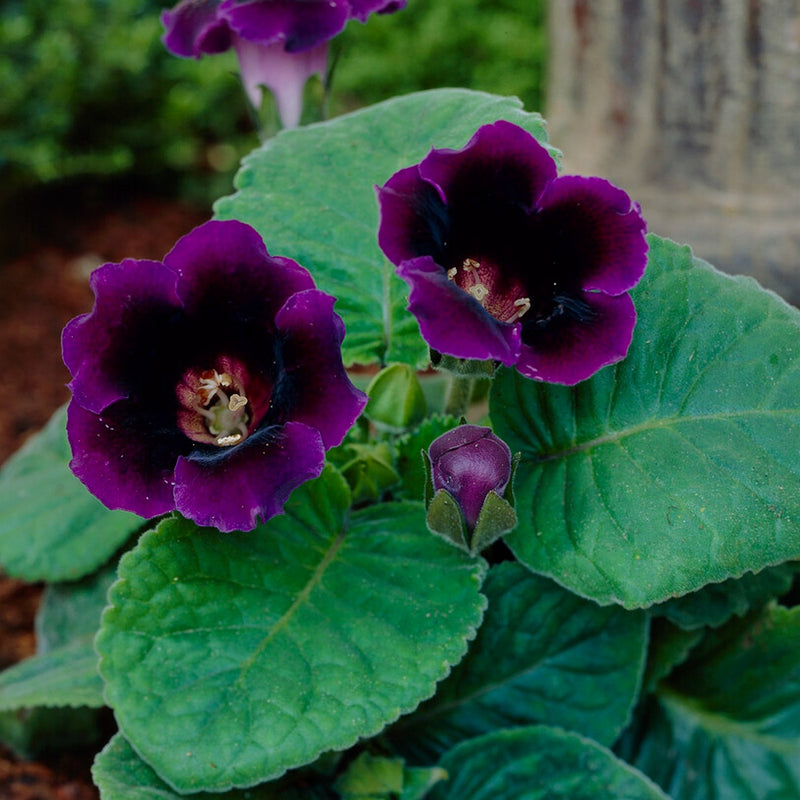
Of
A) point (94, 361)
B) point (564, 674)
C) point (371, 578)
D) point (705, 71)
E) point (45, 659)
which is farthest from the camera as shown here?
point (705, 71)

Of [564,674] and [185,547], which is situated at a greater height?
[185,547]

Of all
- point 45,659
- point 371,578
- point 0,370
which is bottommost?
point 0,370

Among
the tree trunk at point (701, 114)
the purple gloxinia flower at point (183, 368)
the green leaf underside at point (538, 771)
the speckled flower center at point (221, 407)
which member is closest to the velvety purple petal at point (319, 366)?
the purple gloxinia flower at point (183, 368)

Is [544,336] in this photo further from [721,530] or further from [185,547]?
[185,547]

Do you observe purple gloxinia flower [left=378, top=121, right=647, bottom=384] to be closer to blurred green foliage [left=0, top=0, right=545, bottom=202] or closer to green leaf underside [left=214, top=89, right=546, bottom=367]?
green leaf underside [left=214, top=89, right=546, bottom=367]

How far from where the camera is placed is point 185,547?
950 millimetres

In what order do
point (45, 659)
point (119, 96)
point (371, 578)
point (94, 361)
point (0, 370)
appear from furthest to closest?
point (119, 96) < point (0, 370) < point (45, 659) < point (371, 578) < point (94, 361)

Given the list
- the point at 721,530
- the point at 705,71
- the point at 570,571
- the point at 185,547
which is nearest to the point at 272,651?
the point at 185,547

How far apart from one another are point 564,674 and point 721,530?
0.31 meters

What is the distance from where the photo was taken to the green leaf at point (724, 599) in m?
1.13

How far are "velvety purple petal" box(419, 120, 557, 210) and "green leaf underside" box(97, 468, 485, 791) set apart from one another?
1.02ft

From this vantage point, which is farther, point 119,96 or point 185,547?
point 119,96

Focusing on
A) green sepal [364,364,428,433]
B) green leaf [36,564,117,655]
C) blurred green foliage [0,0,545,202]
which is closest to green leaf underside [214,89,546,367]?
green sepal [364,364,428,433]

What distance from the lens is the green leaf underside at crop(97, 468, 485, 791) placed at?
868mm
